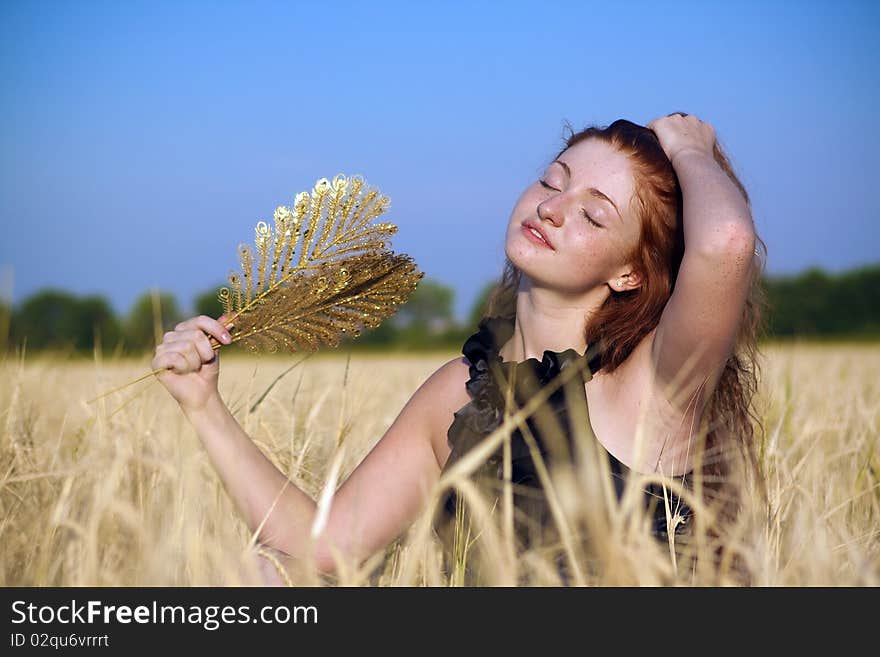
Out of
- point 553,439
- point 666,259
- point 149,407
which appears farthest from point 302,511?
point 149,407

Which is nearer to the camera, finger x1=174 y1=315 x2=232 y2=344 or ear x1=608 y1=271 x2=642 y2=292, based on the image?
finger x1=174 y1=315 x2=232 y2=344

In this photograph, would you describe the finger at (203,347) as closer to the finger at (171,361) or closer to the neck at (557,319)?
the finger at (171,361)

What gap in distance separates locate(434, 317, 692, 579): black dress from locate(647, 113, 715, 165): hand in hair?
53cm

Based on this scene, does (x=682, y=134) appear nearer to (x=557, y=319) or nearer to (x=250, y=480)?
(x=557, y=319)

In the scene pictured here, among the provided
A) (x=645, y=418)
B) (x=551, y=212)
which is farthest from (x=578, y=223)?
(x=645, y=418)

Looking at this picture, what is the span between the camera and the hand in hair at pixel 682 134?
84.4 inches

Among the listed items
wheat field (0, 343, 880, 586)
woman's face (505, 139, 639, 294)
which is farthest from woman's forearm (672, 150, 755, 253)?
wheat field (0, 343, 880, 586)

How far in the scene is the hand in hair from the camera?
2.14 meters

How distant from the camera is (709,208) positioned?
1.86m

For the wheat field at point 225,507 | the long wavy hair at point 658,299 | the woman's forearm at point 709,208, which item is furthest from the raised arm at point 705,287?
the wheat field at point 225,507

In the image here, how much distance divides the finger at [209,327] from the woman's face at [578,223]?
664 mm

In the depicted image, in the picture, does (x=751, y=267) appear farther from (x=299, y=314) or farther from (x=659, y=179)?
(x=299, y=314)

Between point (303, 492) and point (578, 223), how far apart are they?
901 millimetres

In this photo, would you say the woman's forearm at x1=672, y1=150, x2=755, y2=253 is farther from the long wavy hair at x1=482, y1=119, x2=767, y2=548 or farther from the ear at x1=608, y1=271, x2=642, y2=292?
the ear at x1=608, y1=271, x2=642, y2=292
